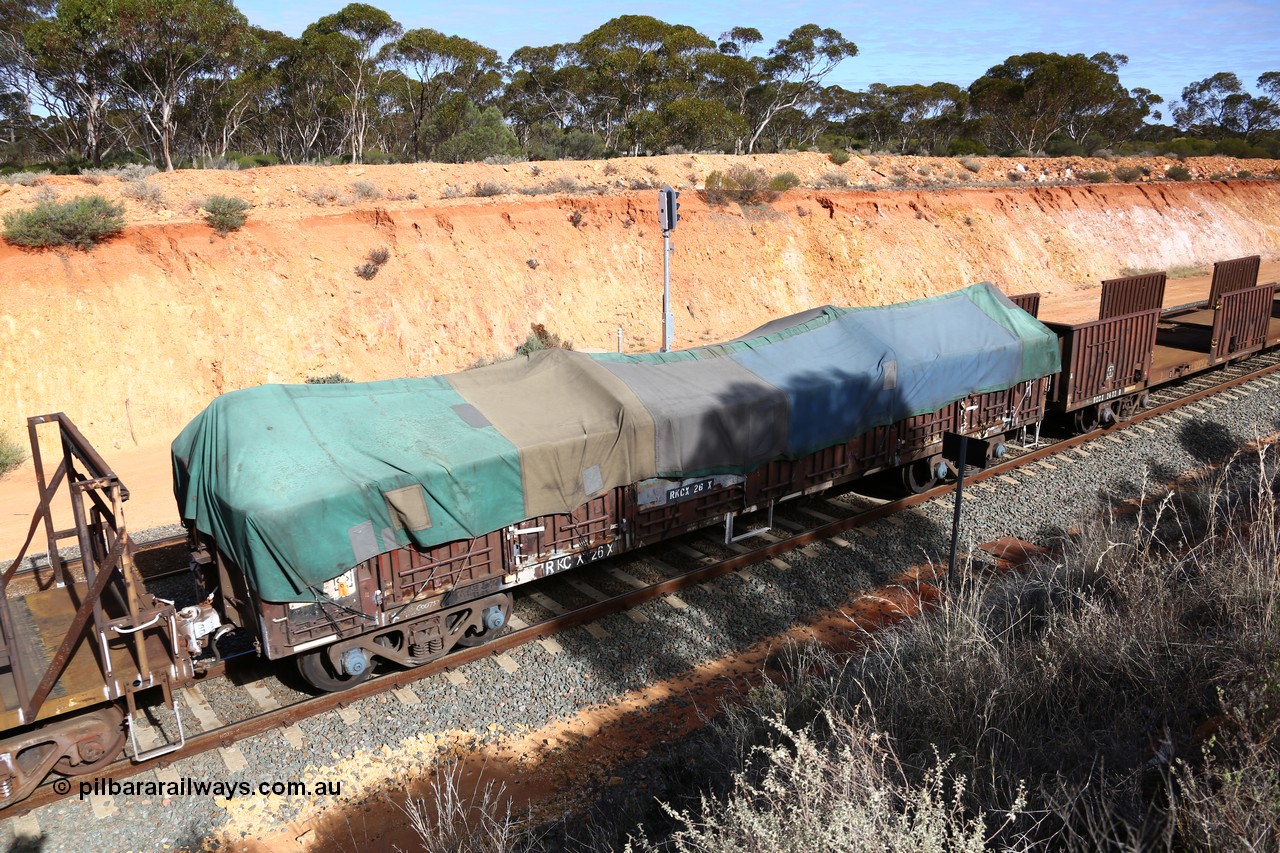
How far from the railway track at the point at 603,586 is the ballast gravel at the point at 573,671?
98 mm

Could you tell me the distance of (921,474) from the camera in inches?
555

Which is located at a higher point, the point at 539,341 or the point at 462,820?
the point at 539,341

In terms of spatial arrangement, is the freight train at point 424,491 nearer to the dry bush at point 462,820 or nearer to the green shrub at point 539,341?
the dry bush at point 462,820

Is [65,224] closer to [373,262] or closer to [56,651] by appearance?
[373,262]

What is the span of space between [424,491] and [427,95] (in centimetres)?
4065

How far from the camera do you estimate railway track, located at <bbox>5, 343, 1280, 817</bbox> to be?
8148 millimetres

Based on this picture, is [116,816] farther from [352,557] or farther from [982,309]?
[982,309]

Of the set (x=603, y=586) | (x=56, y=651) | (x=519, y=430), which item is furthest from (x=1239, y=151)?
(x=56, y=651)

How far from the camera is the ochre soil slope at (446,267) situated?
63.3 feet

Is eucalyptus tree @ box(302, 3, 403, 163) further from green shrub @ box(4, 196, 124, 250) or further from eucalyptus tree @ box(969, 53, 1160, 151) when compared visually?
eucalyptus tree @ box(969, 53, 1160, 151)

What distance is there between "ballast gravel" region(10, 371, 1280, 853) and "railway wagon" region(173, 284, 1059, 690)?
711mm

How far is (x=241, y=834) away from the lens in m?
7.07

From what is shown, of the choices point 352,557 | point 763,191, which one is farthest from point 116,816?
point 763,191

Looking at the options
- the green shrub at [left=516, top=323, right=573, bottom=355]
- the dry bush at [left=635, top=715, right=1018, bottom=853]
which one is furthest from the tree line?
the dry bush at [left=635, top=715, right=1018, bottom=853]
